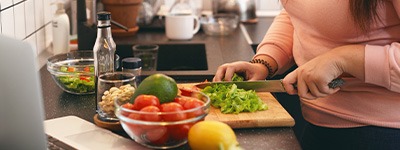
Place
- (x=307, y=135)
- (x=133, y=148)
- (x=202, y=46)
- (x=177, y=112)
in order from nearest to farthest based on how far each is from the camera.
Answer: (x=177, y=112)
(x=133, y=148)
(x=307, y=135)
(x=202, y=46)

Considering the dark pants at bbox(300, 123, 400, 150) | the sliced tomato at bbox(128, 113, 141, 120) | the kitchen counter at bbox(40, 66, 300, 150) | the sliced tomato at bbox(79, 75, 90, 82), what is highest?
the sliced tomato at bbox(128, 113, 141, 120)

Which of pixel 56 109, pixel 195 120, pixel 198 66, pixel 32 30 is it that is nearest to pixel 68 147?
pixel 195 120

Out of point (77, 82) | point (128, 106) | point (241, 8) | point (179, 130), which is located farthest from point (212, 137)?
point (241, 8)

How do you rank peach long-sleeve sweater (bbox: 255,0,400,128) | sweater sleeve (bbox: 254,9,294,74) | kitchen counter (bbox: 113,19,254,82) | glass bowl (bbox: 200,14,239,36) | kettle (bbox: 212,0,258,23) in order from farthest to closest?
kettle (bbox: 212,0,258,23) < glass bowl (bbox: 200,14,239,36) < kitchen counter (bbox: 113,19,254,82) < sweater sleeve (bbox: 254,9,294,74) < peach long-sleeve sweater (bbox: 255,0,400,128)

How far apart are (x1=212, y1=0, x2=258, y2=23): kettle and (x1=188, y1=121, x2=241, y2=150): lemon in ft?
5.91

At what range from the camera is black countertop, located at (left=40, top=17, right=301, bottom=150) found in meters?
1.40

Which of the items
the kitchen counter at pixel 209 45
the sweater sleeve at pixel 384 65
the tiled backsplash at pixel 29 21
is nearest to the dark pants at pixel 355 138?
the sweater sleeve at pixel 384 65

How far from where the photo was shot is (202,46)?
8.31 feet

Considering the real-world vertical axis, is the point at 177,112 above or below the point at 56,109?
above

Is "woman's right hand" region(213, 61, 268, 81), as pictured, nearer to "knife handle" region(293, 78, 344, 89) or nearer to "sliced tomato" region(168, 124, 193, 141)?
"knife handle" region(293, 78, 344, 89)

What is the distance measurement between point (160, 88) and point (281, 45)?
64 centimetres

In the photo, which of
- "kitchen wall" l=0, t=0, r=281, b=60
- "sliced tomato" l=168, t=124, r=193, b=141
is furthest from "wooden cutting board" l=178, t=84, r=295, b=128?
"kitchen wall" l=0, t=0, r=281, b=60

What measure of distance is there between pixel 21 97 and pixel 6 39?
0.09 metres

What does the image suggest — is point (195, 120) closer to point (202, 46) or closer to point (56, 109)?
point (56, 109)
